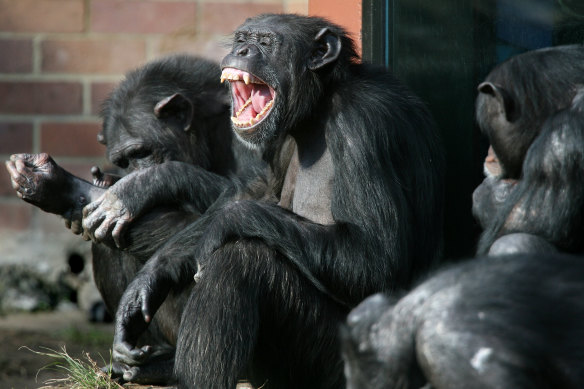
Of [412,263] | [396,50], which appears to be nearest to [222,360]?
[412,263]

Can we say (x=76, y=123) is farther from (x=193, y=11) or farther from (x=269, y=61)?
(x=269, y=61)

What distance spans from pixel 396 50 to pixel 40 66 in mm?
3267

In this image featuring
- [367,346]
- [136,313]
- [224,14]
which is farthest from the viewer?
[224,14]

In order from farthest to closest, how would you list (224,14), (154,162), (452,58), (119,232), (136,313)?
(224,14) → (154,162) → (452,58) → (119,232) → (136,313)

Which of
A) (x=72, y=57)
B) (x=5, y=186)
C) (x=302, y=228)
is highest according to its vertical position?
(x=72, y=57)

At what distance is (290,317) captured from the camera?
4047mm

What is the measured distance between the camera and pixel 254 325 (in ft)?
12.7

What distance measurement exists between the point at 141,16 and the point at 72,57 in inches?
24.0

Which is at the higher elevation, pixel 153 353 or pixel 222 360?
pixel 222 360

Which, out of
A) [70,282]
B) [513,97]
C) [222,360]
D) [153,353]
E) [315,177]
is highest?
[513,97]

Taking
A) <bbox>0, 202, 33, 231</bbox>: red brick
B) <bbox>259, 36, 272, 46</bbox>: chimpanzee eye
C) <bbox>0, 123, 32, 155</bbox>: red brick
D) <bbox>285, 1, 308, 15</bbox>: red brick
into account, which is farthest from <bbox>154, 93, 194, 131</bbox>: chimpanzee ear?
<bbox>0, 202, 33, 231</bbox>: red brick

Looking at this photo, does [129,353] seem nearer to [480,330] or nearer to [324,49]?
[324,49]

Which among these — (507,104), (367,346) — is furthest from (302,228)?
(367,346)

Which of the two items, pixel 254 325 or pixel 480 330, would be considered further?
pixel 254 325
